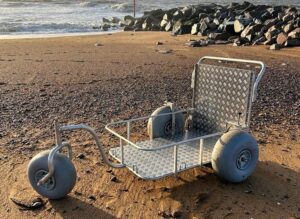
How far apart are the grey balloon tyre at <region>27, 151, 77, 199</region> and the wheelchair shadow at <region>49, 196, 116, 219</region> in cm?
10

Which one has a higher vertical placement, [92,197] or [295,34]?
[295,34]

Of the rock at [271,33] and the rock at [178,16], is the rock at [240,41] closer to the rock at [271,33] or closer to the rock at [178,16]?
the rock at [271,33]

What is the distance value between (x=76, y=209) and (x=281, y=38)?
47.0 ft

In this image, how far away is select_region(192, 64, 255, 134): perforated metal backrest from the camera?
5512 mm

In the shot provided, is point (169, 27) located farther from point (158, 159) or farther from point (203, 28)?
point (158, 159)

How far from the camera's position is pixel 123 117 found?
25.8 ft

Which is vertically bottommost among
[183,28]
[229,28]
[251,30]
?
[183,28]

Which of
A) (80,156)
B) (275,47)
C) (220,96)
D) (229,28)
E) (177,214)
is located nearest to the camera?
(177,214)

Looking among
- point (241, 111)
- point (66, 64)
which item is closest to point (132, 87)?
point (66, 64)

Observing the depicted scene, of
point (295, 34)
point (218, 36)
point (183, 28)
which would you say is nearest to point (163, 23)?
point (183, 28)

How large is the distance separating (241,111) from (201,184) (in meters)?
1.13

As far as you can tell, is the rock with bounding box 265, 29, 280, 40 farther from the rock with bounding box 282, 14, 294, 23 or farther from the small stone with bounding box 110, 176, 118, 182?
the small stone with bounding box 110, 176, 118, 182

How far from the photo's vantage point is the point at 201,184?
518cm

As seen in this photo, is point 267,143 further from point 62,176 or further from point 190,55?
point 190,55
